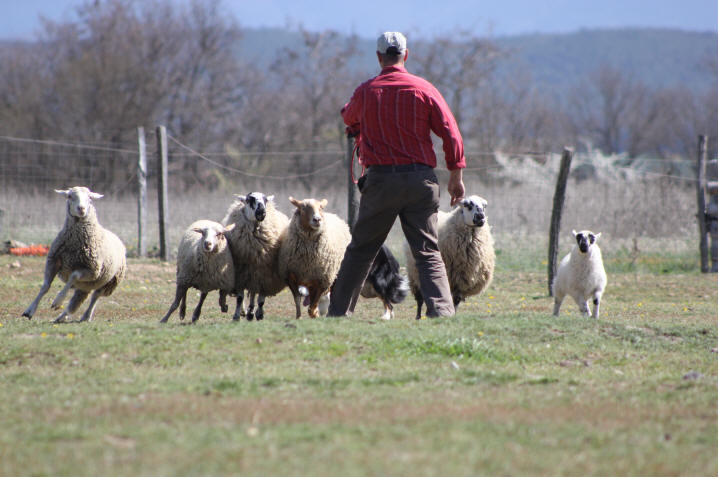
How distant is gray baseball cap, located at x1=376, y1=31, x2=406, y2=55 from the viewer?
7.84 m

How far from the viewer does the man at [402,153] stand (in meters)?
7.80

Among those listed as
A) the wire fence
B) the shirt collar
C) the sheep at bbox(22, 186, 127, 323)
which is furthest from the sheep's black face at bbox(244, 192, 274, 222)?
the wire fence

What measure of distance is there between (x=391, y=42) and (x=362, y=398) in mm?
3800

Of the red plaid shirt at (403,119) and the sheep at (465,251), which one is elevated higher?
the red plaid shirt at (403,119)

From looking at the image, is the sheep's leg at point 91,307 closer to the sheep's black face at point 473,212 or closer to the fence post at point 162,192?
the sheep's black face at point 473,212

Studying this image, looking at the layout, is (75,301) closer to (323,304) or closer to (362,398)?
(323,304)

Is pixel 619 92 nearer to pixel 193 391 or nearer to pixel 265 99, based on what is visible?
pixel 265 99

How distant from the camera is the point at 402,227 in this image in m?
7.96

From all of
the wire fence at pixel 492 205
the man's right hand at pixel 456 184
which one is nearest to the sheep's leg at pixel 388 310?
the man's right hand at pixel 456 184

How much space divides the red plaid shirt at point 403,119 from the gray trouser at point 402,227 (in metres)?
0.20

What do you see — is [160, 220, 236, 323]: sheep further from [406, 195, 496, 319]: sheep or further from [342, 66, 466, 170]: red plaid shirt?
[342, 66, 466, 170]: red plaid shirt

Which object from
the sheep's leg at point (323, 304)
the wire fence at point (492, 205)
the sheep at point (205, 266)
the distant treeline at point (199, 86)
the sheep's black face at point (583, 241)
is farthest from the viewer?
the distant treeline at point (199, 86)

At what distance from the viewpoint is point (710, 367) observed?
680 cm

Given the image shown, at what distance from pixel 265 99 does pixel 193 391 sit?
4589 cm
